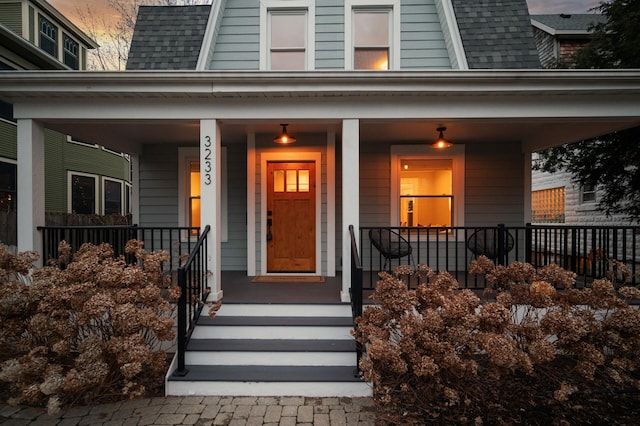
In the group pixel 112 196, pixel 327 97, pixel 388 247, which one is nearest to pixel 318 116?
pixel 327 97

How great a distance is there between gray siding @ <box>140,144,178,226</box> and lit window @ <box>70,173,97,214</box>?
783 cm

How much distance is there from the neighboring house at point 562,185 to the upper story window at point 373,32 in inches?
254

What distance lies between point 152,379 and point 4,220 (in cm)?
826

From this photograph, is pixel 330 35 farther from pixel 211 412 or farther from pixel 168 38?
pixel 211 412

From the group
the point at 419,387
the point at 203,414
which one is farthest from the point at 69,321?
the point at 419,387

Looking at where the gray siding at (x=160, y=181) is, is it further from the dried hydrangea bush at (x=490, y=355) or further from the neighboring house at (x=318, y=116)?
the dried hydrangea bush at (x=490, y=355)

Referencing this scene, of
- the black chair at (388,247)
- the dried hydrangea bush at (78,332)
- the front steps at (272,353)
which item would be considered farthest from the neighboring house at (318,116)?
the dried hydrangea bush at (78,332)

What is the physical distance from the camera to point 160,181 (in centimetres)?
636

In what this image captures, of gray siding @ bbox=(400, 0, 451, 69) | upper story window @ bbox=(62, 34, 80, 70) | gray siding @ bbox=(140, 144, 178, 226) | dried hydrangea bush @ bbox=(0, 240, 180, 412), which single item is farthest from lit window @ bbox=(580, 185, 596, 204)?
upper story window @ bbox=(62, 34, 80, 70)

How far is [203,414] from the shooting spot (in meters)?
2.88

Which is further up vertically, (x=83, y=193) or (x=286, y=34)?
(x=286, y=34)

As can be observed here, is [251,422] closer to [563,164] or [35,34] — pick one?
[563,164]

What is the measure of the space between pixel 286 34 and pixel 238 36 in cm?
78

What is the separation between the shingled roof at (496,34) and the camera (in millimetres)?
5359
